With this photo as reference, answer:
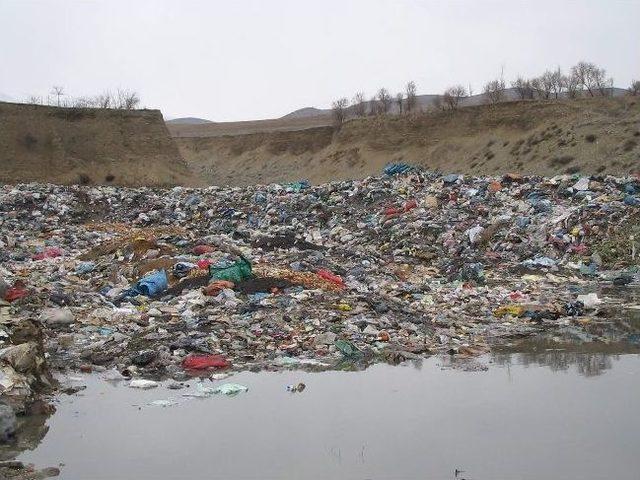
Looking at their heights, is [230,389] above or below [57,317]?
below

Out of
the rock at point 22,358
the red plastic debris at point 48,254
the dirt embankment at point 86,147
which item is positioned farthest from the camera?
the dirt embankment at point 86,147

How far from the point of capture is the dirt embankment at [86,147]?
2330cm

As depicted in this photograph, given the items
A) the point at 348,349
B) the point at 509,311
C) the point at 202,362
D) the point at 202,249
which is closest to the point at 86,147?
the point at 202,249

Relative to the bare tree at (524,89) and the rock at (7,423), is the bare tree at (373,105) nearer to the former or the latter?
the bare tree at (524,89)

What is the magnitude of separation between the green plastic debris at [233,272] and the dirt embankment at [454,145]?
15.2 m

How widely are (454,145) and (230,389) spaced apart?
26524 millimetres

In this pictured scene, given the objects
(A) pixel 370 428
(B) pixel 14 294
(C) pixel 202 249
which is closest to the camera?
(A) pixel 370 428

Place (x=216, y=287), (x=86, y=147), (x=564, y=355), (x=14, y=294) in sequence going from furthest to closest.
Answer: (x=86, y=147) → (x=216, y=287) → (x=14, y=294) → (x=564, y=355)

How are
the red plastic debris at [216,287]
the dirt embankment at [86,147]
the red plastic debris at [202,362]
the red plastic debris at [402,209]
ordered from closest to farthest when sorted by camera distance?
the red plastic debris at [202,362]
the red plastic debris at [216,287]
the red plastic debris at [402,209]
the dirt embankment at [86,147]

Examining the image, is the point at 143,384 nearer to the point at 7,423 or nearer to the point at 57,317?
the point at 7,423

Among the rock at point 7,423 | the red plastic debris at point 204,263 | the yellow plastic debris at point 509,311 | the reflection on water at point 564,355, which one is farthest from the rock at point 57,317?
the yellow plastic debris at point 509,311

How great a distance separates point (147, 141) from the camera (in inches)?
1052

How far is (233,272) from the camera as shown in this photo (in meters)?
8.73

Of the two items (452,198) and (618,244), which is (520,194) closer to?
(452,198)
